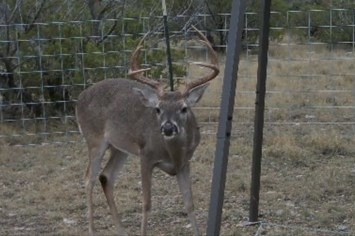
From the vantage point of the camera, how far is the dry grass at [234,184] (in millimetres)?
6879

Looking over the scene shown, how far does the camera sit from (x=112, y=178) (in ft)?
22.7

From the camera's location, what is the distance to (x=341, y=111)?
11336 millimetres

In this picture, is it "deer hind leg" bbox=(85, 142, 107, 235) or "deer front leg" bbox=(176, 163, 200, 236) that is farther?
"deer hind leg" bbox=(85, 142, 107, 235)

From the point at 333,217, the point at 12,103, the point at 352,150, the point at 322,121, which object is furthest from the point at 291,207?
the point at 12,103

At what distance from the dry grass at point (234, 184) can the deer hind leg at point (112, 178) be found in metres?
0.14

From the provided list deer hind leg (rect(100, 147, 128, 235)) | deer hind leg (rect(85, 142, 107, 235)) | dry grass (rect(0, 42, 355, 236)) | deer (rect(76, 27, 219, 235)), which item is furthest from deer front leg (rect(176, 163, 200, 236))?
deer hind leg (rect(85, 142, 107, 235))

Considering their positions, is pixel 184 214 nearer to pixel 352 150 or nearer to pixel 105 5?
pixel 352 150

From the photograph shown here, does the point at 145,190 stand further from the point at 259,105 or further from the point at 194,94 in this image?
the point at 259,105

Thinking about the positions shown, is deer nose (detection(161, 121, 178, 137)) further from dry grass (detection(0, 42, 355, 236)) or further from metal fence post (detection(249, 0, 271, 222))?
dry grass (detection(0, 42, 355, 236))

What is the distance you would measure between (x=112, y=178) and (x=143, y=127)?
0.64 metres

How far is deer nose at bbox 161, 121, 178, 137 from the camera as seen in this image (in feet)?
19.0

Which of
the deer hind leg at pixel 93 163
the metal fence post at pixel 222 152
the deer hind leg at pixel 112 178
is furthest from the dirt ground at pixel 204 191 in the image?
the metal fence post at pixel 222 152

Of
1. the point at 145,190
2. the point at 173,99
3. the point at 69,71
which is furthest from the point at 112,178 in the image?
the point at 69,71

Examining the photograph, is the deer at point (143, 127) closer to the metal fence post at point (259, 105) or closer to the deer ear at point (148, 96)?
the deer ear at point (148, 96)
